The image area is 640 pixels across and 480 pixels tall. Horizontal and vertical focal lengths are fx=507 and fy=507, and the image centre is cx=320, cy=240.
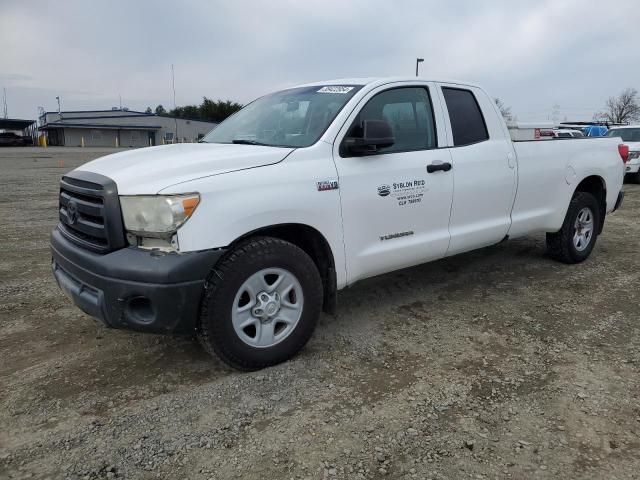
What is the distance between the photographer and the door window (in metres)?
3.77

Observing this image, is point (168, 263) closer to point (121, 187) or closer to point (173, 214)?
point (173, 214)

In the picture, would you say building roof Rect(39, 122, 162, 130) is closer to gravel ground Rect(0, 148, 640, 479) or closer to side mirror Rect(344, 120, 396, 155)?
gravel ground Rect(0, 148, 640, 479)

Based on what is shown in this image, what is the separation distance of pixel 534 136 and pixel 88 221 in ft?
13.9

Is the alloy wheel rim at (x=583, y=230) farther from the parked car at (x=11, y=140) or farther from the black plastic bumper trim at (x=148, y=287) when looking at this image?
the parked car at (x=11, y=140)

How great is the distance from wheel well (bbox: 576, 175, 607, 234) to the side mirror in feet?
10.6

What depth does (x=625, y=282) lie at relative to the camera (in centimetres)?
502

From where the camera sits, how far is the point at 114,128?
62125 mm

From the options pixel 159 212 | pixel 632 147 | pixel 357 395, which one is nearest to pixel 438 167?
pixel 357 395

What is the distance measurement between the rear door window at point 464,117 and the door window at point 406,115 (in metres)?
0.25

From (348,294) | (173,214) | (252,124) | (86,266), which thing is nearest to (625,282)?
(348,294)

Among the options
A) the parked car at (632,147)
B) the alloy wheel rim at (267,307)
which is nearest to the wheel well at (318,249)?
the alloy wheel rim at (267,307)

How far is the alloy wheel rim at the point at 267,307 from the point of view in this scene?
302cm

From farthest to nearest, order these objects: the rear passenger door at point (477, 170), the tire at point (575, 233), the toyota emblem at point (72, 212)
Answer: the tire at point (575, 233)
the rear passenger door at point (477, 170)
the toyota emblem at point (72, 212)

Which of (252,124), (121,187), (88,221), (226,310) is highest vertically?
(252,124)
